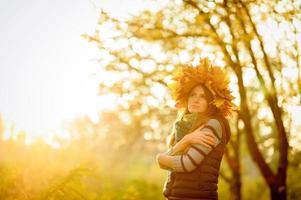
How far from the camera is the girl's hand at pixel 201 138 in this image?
3092 mm

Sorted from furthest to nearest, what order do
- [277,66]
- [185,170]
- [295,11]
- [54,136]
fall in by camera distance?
1. [277,66]
2. [295,11]
3. [54,136]
4. [185,170]

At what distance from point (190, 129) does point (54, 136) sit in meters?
3.45

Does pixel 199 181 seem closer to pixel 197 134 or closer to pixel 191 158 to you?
pixel 191 158

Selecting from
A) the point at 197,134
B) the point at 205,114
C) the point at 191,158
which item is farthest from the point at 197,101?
the point at 191,158

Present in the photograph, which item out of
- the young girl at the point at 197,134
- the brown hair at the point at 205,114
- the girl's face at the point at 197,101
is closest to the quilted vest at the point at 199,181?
the young girl at the point at 197,134

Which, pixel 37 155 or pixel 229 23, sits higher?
pixel 229 23

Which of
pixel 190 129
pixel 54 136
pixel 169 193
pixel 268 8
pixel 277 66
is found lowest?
pixel 169 193

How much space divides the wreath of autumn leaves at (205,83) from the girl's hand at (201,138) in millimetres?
269

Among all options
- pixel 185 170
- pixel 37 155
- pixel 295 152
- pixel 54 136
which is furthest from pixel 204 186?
pixel 295 152

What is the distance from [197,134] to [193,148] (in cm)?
10

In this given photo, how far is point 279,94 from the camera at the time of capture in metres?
8.70

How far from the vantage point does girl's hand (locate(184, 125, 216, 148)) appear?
309 cm

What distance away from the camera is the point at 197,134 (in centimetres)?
313

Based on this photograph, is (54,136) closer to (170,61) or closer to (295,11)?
(170,61)
